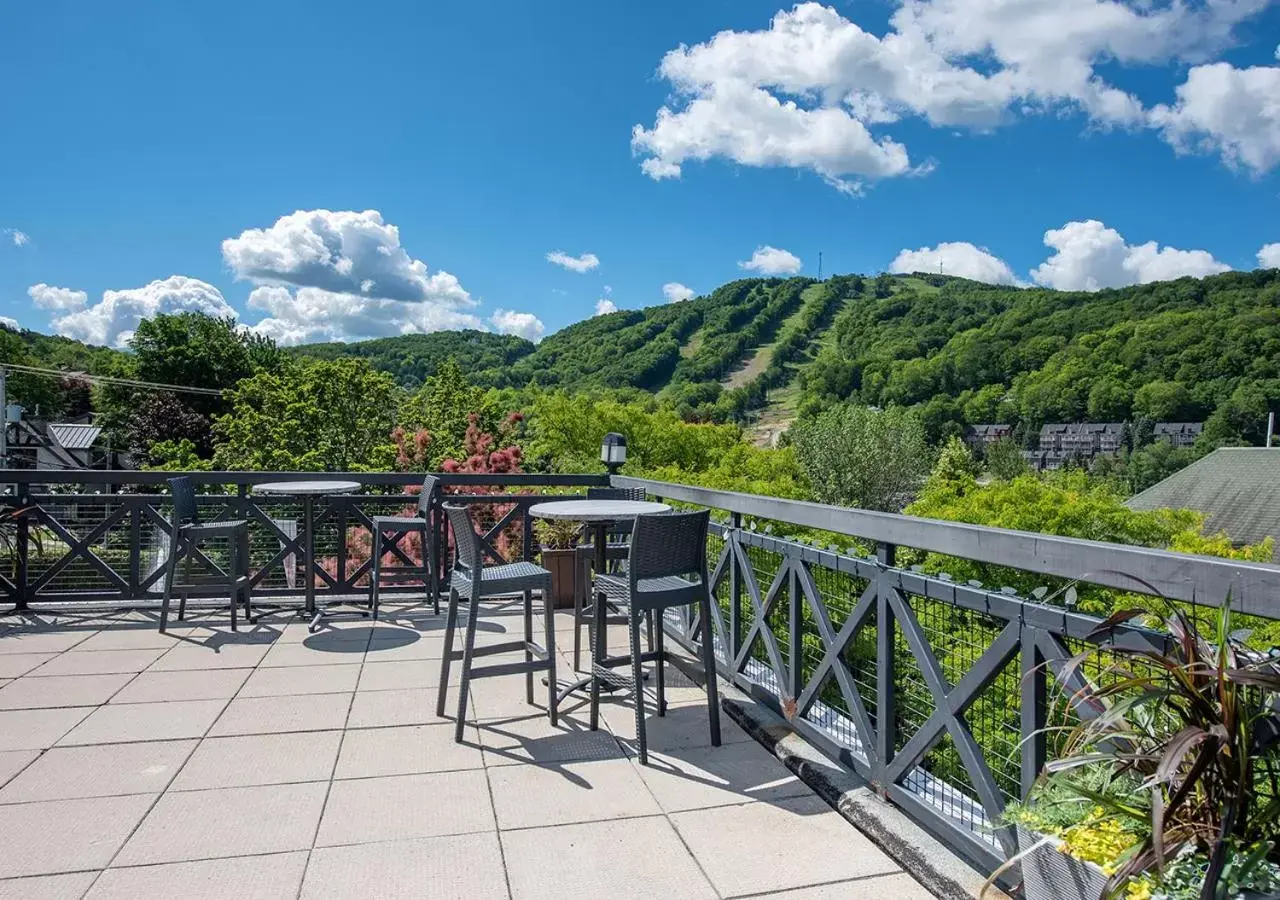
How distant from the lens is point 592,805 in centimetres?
244

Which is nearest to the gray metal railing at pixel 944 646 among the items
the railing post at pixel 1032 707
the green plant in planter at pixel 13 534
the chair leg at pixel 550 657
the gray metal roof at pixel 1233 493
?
the railing post at pixel 1032 707

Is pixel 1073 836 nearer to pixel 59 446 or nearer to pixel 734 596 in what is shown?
pixel 734 596

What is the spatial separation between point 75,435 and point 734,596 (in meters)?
52.0

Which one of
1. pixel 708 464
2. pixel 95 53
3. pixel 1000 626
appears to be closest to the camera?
pixel 1000 626

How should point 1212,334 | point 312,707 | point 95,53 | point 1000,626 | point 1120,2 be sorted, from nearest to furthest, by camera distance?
point 1000,626
point 312,707
point 95,53
point 1120,2
point 1212,334

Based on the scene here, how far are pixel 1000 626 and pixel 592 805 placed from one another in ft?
4.60

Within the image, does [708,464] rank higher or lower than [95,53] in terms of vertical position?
lower

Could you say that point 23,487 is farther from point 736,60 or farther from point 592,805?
point 736,60

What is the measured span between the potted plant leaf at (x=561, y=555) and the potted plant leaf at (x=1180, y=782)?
383cm

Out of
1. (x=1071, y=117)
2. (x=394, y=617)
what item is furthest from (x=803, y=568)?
(x=1071, y=117)

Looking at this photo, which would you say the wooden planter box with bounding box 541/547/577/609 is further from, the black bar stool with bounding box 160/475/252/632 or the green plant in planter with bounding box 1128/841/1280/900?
the green plant in planter with bounding box 1128/841/1280/900

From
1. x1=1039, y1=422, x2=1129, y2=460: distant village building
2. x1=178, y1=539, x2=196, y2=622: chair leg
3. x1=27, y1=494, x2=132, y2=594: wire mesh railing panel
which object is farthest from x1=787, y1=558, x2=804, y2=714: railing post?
x1=1039, y1=422, x2=1129, y2=460: distant village building

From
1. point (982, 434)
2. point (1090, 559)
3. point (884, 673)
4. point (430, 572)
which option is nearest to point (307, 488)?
point (430, 572)

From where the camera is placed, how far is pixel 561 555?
528cm
